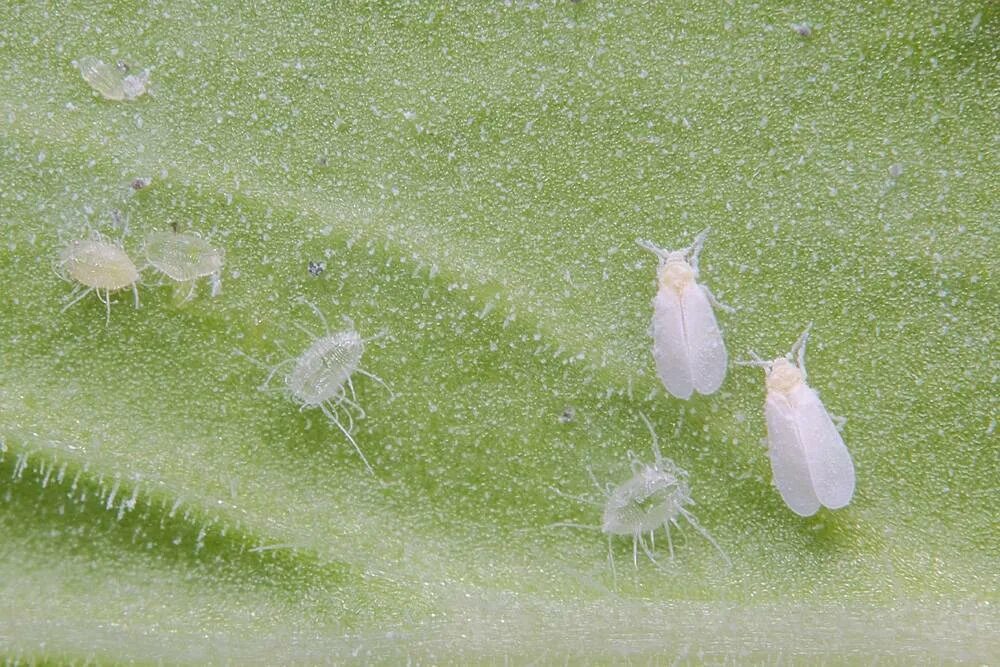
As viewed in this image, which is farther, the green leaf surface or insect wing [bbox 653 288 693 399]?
insect wing [bbox 653 288 693 399]

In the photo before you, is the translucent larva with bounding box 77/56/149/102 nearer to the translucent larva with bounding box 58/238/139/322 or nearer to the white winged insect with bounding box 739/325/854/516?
the translucent larva with bounding box 58/238/139/322

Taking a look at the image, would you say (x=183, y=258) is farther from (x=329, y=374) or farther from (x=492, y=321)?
(x=492, y=321)

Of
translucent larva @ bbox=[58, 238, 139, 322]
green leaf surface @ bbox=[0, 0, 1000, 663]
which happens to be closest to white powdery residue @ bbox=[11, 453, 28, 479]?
green leaf surface @ bbox=[0, 0, 1000, 663]

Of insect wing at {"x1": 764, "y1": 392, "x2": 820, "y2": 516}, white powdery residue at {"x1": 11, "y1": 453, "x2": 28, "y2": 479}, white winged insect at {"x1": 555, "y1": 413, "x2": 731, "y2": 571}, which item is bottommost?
white powdery residue at {"x1": 11, "y1": 453, "x2": 28, "y2": 479}

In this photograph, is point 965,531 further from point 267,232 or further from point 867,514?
point 267,232

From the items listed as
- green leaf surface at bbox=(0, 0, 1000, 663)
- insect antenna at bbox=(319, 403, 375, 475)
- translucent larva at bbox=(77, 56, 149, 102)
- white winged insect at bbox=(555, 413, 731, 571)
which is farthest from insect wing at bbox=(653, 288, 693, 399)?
translucent larva at bbox=(77, 56, 149, 102)

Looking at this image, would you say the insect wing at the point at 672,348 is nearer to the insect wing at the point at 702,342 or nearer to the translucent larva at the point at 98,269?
the insect wing at the point at 702,342

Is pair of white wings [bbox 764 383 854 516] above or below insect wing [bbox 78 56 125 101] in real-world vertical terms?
below

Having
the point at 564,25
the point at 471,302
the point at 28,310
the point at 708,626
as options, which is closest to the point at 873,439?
the point at 708,626
